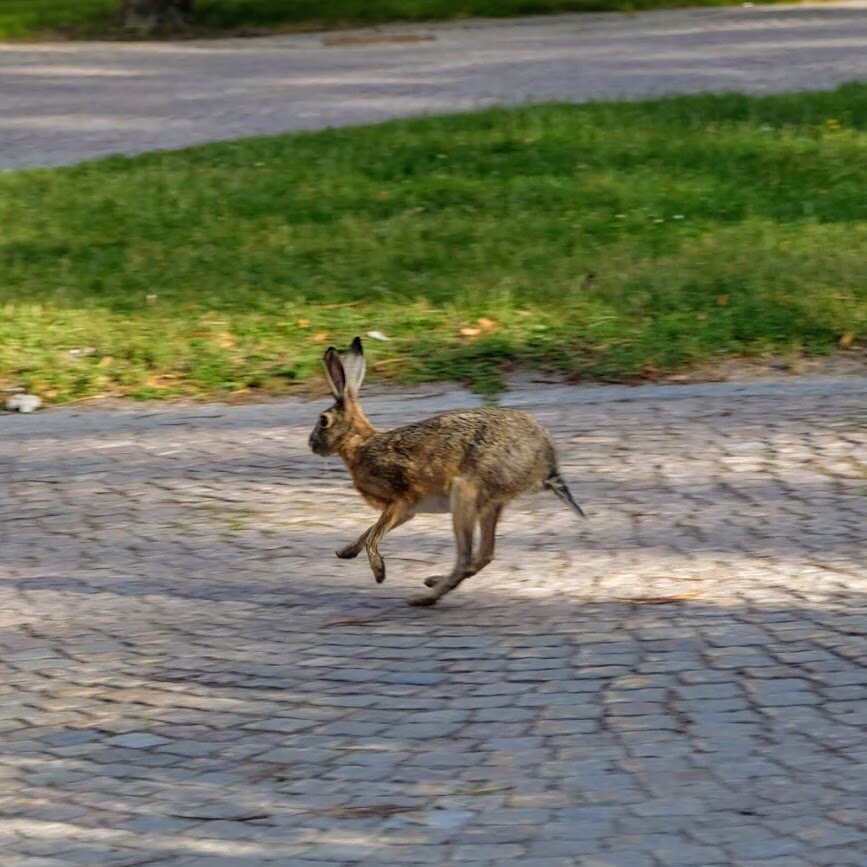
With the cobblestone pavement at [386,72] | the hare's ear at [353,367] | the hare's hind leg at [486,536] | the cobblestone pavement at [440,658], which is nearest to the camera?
the cobblestone pavement at [440,658]

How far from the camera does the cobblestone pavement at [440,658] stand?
457 cm

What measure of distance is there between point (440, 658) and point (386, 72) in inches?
596

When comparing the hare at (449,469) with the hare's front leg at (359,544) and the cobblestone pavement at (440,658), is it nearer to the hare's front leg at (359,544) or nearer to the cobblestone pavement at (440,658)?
the hare's front leg at (359,544)

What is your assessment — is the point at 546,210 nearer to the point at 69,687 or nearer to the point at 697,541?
the point at 697,541

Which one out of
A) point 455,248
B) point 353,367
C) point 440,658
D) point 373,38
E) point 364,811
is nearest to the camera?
point 364,811

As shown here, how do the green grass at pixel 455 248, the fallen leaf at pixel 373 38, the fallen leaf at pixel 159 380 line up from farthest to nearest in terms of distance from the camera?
the fallen leaf at pixel 373 38 < the green grass at pixel 455 248 < the fallen leaf at pixel 159 380

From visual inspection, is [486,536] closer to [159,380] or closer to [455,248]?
[159,380]

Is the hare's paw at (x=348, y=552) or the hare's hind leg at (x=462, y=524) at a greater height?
the hare's hind leg at (x=462, y=524)

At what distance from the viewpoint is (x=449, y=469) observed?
6047 mm

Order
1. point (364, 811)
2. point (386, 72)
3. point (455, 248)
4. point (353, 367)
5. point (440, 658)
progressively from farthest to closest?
1. point (386, 72)
2. point (455, 248)
3. point (353, 367)
4. point (440, 658)
5. point (364, 811)

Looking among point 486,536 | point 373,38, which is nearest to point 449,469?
point 486,536

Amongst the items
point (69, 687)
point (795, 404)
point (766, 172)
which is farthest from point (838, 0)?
point (69, 687)

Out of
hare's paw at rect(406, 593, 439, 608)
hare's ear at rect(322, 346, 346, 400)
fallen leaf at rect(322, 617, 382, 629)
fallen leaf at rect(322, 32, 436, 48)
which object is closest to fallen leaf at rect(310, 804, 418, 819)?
fallen leaf at rect(322, 617, 382, 629)

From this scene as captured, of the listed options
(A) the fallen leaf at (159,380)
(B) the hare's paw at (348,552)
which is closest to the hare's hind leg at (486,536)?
(B) the hare's paw at (348,552)
